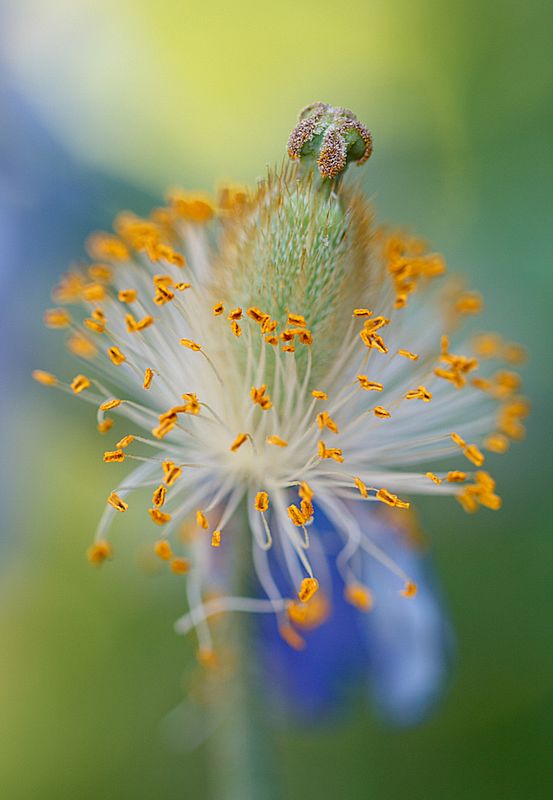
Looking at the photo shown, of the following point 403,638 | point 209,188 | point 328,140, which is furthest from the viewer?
point 209,188

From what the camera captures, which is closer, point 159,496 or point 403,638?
point 159,496

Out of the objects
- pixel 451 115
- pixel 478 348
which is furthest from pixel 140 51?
pixel 478 348

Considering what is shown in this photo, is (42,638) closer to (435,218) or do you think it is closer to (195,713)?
(195,713)

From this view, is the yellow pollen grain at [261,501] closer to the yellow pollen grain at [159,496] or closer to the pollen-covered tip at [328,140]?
the yellow pollen grain at [159,496]

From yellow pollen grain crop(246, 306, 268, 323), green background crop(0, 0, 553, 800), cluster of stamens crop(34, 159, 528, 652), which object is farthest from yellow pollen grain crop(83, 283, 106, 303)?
green background crop(0, 0, 553, 800)

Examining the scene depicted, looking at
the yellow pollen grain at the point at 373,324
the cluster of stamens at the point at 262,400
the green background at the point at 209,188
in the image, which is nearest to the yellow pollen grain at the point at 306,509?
the cluster of stamens at the point at 262,400

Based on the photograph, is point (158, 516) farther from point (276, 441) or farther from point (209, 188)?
point (209, 188)

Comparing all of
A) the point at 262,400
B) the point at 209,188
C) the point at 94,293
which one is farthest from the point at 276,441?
the point at 209,188

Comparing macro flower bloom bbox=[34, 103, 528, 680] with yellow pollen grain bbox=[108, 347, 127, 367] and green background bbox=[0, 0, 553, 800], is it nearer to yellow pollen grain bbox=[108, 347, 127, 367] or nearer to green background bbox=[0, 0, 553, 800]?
yellow pollen grain bbox=[108, 347, 127, 367]
